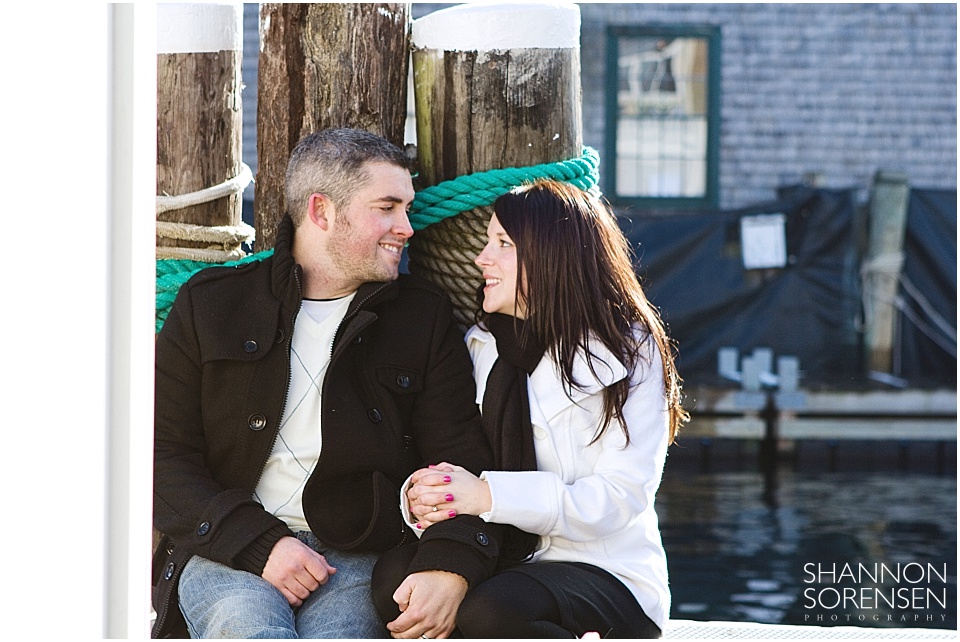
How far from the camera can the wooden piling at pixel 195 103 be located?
126 inches

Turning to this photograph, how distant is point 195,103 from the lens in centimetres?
324

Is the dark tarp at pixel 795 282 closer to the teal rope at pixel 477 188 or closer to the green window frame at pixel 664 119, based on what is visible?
the green window frame at pixel 664 119

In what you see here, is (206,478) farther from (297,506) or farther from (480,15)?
(480,15)

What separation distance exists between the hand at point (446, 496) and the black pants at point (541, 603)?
0.11 m

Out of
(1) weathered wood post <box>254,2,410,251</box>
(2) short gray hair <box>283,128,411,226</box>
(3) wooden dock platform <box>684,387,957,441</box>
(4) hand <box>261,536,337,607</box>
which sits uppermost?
(1) weathered wood post <box>254,2,410,251</box>

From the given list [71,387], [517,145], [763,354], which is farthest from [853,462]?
[71,387]

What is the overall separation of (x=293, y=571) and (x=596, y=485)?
2.20 ft

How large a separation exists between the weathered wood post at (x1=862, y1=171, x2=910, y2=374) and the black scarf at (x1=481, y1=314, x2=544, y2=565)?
327 inches

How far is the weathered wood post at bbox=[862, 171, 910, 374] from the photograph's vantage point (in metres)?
10.5

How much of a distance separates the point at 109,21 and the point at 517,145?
1.07 m

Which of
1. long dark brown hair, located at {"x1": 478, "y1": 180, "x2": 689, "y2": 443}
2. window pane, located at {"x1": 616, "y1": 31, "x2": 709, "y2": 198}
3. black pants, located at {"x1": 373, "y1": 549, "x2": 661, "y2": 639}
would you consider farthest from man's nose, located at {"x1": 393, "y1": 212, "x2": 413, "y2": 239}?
window pane, located at {"x1": 616, "y1": 31, "x2": 709, "y2": 198}

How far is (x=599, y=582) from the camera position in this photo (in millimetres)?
2695

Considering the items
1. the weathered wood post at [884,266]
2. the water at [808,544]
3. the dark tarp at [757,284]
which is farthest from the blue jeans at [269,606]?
the weathered wood post at [884,266]

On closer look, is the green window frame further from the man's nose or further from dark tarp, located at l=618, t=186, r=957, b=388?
the man's nose
